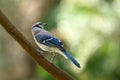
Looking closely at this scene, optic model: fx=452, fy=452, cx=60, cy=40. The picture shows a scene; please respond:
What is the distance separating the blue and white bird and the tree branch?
0.13 meters

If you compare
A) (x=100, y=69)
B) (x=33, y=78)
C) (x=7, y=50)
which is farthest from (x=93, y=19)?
(x=7, y=50)

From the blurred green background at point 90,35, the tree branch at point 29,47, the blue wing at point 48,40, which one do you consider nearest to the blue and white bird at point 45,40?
the blue wing at point 48,40

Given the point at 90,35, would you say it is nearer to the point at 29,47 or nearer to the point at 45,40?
the point at 45,40

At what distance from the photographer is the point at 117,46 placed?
3645mm

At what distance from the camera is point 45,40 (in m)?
1.49

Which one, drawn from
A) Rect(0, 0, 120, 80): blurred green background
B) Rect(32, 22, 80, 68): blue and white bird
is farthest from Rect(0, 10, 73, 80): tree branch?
Rect(0, 0, 120, 80): blurred green background

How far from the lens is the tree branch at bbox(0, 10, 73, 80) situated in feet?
4.15

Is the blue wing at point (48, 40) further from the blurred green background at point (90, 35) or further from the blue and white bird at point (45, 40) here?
the blurred green background at point (90, 35)

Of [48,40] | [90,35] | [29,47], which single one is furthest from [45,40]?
[90,35]

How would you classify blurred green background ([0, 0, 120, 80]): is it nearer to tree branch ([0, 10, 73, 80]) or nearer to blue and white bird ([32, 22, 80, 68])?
blue and white bird ([32, 22, 80, 68])

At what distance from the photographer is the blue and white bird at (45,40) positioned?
4.78 ft

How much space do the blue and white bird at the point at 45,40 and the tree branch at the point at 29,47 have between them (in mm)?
127

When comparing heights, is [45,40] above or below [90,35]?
below

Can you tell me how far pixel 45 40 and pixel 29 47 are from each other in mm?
196
